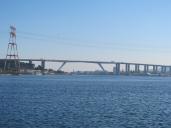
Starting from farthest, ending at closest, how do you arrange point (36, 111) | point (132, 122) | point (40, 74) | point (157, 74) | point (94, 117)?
Result: point (157, 74), point (40, 74), point (36, 111), point (94, 117), point (132, 122)

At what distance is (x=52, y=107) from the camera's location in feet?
106

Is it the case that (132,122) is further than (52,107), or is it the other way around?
(52,107)

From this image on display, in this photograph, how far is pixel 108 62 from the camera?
140m

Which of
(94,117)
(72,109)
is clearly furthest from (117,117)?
(72,109)

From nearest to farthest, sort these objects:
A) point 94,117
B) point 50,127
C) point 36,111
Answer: point 50,127 < point 94,117 < point 36,111

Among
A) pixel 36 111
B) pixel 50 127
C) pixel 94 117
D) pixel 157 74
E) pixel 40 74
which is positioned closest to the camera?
pixel 50 127

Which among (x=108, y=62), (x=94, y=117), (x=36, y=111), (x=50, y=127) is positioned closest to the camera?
(x=50, y=127)

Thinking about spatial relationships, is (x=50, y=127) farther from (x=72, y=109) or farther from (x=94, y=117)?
(x=72, y=109)

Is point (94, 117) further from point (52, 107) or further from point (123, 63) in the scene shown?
point (123, 63)

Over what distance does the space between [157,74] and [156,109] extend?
149308 millimetres

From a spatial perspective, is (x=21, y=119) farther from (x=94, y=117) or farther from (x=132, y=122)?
(x=132, y=122)

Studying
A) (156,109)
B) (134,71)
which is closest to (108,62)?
(134,71)

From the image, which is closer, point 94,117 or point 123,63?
point 94,117

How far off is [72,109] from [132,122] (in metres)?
7.04
